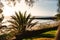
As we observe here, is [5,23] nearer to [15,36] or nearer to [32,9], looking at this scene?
[15,36]

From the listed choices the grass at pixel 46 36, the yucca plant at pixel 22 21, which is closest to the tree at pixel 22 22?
the yucca plant at pixel 22 21

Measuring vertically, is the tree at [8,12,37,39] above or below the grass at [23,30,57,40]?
above

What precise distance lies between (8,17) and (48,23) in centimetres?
70

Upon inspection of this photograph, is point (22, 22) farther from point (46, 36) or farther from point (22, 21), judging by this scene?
point (46, 36)

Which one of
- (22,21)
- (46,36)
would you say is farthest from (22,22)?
(46,36)

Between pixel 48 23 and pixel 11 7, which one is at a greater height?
pixel 11 7

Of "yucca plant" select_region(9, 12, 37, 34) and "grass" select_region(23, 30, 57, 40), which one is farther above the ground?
"yucca plant" select_region(9, 12, 37, 34)

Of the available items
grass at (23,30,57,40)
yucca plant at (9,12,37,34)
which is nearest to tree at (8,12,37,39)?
yucca plant at (9,12,37,34)

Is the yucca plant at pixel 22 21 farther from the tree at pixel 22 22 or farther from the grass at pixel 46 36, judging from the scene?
the grass at pixel 46 36

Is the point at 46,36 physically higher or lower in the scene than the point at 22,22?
lower

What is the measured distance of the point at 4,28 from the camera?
239cm

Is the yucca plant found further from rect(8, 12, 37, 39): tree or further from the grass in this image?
the grass

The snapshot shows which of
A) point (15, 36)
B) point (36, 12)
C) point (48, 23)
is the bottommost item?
point (15, 36)

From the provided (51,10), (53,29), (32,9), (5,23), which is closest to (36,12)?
(32,9)
